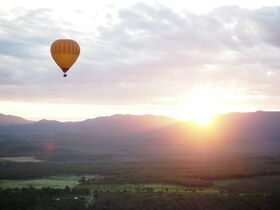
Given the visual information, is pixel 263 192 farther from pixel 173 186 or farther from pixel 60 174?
pixel 60 174

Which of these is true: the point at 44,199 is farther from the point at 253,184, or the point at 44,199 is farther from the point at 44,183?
the point at 253,184

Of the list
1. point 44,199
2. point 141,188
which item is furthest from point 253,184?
point 44,199

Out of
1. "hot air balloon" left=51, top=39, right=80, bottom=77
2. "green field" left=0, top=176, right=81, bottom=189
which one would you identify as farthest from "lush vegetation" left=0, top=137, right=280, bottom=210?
"hot air balloon" left=51, top=39, right=80, bottom=77

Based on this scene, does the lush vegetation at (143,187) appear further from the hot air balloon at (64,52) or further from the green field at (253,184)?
the hot air balloon at (64,52)

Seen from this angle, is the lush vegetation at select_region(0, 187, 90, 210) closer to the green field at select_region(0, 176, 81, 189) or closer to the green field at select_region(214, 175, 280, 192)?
the green field at select_region(0, 176, 81, 189)

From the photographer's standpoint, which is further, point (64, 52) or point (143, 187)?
point (143, 187)

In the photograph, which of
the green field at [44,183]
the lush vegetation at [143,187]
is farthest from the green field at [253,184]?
the green field at [44,183]

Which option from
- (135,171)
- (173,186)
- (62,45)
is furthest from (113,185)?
(62,45)
